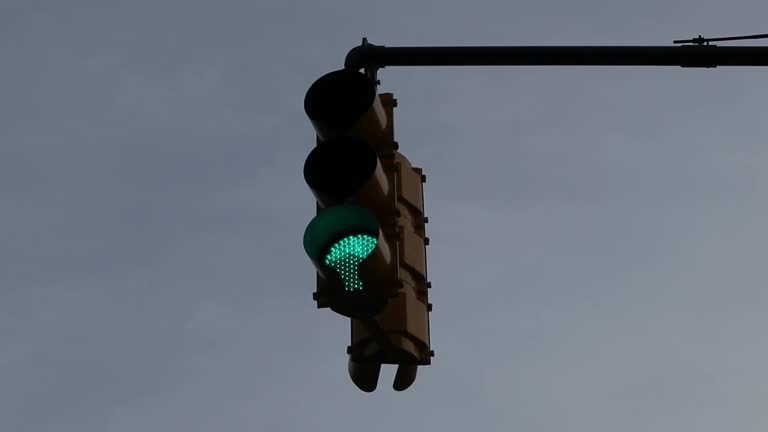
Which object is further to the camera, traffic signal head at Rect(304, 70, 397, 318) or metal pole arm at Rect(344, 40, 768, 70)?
metal pole arm at Rect(344, 40, 768, 70)

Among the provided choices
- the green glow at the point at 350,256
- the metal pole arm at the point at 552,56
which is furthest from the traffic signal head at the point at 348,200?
the metal pole arm at the point at 552,56

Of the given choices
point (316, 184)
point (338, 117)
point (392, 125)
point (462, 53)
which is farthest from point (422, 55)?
point (316, 184)

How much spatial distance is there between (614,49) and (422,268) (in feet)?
4.00

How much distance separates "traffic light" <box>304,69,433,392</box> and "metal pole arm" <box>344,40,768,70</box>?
1.18 feet

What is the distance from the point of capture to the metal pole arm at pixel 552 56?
14.6ft

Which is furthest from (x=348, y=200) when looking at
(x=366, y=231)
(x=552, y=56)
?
(x=552, y=56)

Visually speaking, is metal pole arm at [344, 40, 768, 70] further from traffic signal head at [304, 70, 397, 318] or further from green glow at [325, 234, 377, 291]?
green glow at [325, 234, 377, 291]

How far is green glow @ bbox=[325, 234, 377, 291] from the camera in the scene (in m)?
3.51

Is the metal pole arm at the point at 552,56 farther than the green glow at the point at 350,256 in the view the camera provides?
Yes

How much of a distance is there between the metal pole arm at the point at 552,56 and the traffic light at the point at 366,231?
0.36 m

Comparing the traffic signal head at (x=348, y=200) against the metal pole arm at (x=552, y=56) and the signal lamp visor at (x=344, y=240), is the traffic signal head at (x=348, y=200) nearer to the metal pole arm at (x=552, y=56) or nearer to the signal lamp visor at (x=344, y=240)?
the signal lamp visor at (x=344, y=240)

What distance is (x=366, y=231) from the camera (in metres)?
3.51

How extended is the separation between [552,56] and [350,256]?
4.63ft

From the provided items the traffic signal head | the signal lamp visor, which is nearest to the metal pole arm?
the traffic signal head
